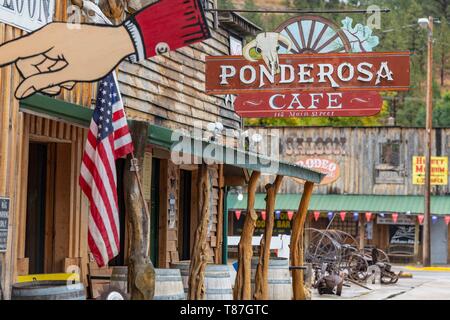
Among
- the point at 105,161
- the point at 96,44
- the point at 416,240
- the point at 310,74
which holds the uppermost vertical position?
the point at 310,74

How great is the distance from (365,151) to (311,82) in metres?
21.9

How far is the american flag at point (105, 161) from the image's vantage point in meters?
8.83

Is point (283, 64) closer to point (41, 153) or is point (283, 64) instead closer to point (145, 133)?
point (41, 153)

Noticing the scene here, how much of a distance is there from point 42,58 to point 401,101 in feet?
215

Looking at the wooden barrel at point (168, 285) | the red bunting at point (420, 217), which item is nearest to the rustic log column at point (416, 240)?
the red bunting at point (420, 217)

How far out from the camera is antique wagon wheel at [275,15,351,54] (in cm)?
1402

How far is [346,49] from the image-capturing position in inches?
550

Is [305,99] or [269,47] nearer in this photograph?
[305,99]

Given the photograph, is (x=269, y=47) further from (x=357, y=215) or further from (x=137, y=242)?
(x=357, y=215)

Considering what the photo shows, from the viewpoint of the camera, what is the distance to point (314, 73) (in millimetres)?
13914

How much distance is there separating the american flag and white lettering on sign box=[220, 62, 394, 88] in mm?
5323

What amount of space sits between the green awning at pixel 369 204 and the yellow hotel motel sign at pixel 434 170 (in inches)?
29.3

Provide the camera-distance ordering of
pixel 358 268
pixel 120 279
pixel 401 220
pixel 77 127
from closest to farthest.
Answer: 1. pixel 120 279
2. pixel 77 127
3. pixel 358 268
4. pixel 401 220

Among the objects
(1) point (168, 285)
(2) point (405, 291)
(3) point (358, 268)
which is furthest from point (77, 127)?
(3) point (358, 268)
